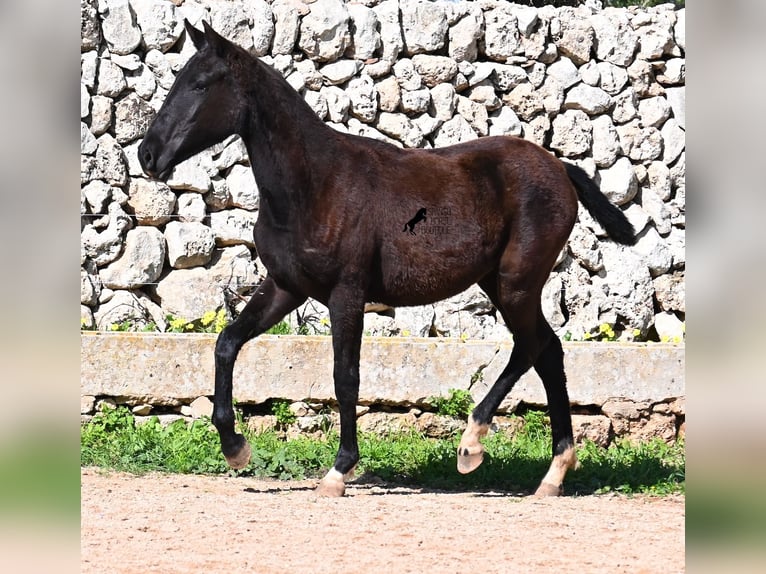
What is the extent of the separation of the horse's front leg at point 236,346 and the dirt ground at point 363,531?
0.27 metres

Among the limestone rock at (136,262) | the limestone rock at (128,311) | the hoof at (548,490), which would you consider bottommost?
the hoof at (548,490)

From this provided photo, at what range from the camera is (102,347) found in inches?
266

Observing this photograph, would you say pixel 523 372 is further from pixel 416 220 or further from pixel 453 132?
pixel 453 132

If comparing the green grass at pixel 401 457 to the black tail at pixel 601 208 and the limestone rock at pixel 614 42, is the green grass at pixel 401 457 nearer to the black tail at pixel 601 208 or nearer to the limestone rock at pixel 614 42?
the black tail at pixel 601 208

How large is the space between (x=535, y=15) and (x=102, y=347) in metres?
4.74

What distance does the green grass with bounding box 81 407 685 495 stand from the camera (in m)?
6.03

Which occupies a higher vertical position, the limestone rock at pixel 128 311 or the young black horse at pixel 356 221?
the young black horse at pixel 356 221

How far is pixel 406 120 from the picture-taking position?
8219mm

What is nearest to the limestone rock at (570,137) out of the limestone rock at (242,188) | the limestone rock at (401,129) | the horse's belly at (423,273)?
the limestone rock at (401,129)

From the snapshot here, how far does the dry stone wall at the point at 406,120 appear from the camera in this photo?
7.76 meters

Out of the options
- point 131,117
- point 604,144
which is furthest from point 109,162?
point 604,144

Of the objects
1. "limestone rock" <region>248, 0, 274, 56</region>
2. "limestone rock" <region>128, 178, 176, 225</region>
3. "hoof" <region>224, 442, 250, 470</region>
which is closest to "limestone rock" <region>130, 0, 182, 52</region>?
"limestone rock" <region>248, 0, 274, 56</region>
